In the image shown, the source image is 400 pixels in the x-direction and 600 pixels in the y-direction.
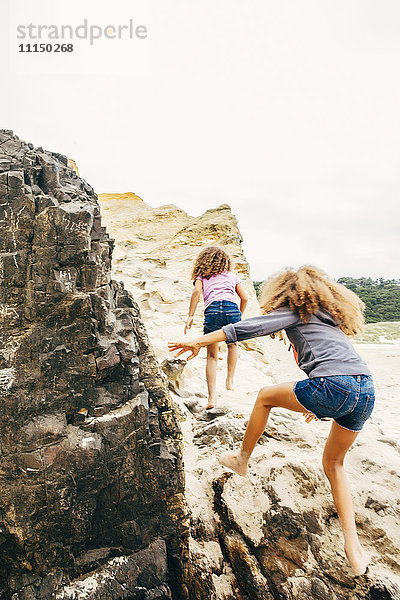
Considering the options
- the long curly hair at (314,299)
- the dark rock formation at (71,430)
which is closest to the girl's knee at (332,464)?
the long curly hair at (314,299)

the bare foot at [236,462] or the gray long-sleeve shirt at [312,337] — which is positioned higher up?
the gray long-sleeve shirt at [312,337]

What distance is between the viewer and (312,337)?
2104 millimetres

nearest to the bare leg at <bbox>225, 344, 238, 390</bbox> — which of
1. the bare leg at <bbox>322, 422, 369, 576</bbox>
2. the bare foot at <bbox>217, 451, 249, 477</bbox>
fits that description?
the bare foot at <bbox>217, 451, 249, 477</bbox>

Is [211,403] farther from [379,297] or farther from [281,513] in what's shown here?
[379,297]

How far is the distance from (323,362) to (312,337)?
0.17 metres

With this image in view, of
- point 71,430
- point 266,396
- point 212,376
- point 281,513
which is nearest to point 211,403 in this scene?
point 212,376

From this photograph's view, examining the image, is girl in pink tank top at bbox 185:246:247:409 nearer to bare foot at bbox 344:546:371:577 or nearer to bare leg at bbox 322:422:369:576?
bare leg at bbox 322:422:369:576

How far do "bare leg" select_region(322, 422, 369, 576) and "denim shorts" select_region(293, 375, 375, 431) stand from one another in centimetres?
12

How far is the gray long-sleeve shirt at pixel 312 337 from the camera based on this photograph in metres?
1.97

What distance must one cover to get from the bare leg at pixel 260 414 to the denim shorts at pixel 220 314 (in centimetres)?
129

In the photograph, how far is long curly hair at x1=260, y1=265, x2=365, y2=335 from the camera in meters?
2.15

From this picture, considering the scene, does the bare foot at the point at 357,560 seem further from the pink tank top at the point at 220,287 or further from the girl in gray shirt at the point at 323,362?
the pink tank top at the point at 220,287

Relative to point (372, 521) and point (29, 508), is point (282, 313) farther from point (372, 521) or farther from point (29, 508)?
point (29, 508)

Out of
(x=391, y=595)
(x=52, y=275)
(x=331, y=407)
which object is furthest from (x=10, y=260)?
(x=391, y=595)
